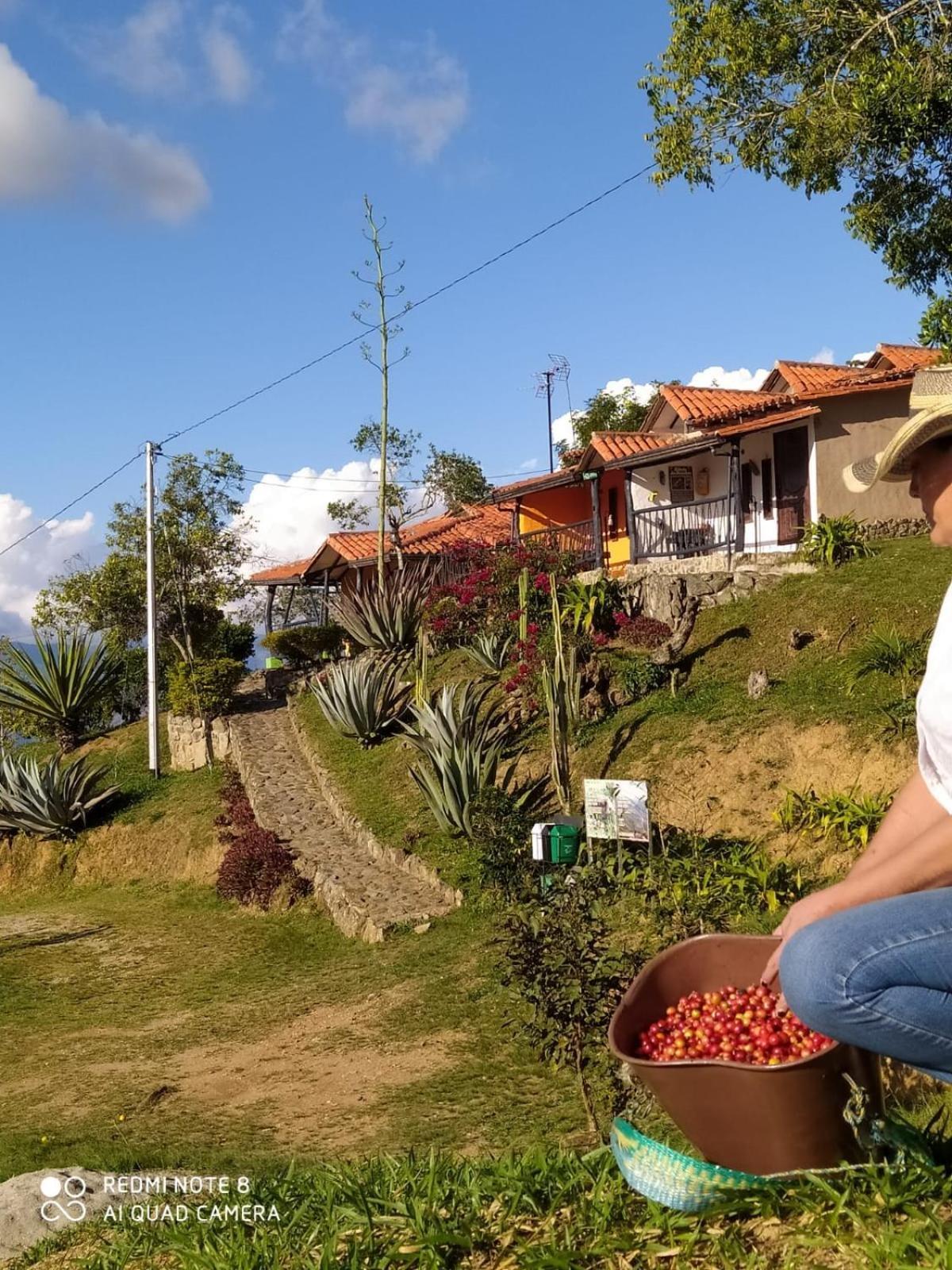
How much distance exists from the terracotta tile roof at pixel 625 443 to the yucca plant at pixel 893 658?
11.3m

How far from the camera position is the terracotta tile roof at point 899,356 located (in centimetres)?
2264

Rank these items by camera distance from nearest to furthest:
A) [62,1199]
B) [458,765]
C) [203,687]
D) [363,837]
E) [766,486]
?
[62,1199] < [458,765] < [363,837] < [203,687] < [766,486]

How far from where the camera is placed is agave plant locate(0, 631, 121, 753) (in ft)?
80.3

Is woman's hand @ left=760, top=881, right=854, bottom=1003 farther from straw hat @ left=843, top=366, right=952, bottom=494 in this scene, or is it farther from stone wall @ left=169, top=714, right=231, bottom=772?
stone wall @ left=169, top=714, right=231, bottom=772

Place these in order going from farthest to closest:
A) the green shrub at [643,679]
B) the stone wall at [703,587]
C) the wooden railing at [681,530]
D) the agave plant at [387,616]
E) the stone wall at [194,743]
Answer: the wooden railing at [681,530], the agave plant at [387,616], the stone wall at [194,743], the stone wall at [703,587], the green shrub at [643,679]

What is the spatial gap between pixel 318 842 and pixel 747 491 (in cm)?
1263

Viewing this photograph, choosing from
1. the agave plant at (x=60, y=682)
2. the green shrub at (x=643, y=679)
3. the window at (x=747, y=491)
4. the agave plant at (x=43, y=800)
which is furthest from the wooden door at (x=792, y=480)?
the agave plant at (x=60, y=682)

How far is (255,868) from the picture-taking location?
16.0m

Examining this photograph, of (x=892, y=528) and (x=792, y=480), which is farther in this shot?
(x=792, y=480)

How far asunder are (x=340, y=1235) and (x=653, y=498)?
23.9m

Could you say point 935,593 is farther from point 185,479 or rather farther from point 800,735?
point 185,479

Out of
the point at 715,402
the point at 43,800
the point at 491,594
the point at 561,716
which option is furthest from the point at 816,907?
the point at 715,402

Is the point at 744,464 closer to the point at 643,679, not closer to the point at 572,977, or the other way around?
the point at 643,679

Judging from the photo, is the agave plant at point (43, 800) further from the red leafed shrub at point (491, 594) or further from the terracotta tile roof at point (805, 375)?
the terracotta tile roof at point (805, 375)
